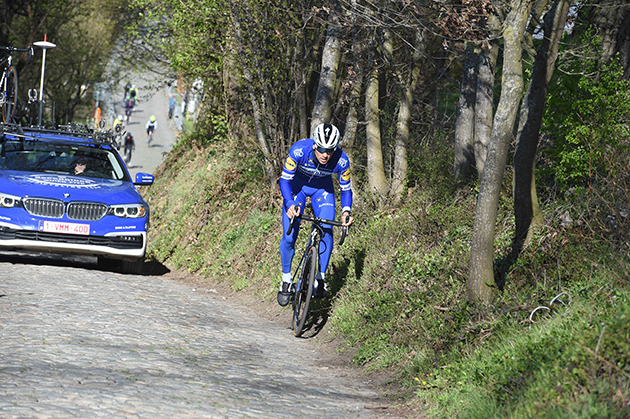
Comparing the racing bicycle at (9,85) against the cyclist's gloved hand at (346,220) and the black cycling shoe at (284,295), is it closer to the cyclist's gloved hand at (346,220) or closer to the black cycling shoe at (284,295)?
the black cycling shoe at (284,295)

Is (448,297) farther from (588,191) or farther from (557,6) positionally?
(557,6)

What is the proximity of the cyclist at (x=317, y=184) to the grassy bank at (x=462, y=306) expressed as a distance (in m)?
0.68

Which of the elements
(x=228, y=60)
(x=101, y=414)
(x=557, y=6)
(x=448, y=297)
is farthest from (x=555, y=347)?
(x=228, y=60)

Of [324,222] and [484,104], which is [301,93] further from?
[324,222]

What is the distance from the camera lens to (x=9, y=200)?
1123cm

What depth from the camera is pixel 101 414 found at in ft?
15.9

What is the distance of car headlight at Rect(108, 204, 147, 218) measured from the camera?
11781 millimetres

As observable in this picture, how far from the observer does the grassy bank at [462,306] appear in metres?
4.62

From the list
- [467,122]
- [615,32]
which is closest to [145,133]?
[467,122]

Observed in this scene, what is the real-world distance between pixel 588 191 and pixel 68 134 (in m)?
9.01

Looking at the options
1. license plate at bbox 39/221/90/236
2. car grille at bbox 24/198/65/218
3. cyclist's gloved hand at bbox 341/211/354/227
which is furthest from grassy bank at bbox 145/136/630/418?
car grille at bbox 24/198/65/218

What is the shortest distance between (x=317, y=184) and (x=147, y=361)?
11.7ft

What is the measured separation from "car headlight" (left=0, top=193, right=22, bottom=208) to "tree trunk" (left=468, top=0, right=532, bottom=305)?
7135mm

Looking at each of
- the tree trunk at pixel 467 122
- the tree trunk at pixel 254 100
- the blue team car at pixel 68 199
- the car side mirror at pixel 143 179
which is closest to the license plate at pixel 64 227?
the blue team car at pixel 68 199
